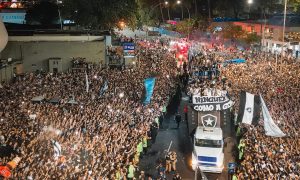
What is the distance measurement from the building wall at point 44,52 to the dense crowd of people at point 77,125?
7873 millimetres

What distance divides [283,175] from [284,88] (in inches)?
484

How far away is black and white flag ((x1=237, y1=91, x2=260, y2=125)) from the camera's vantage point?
15.7m

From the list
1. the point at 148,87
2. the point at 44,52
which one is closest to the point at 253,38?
the point at 44,52

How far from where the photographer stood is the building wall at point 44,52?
34688 millimetres

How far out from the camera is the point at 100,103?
21875mm

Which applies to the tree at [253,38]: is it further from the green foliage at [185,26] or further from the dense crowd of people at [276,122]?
the dense crowd of people at [276,122]

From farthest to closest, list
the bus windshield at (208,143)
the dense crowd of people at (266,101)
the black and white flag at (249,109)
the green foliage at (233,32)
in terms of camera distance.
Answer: the green foliage at (233,32), the bus windshield at (208,143), the black and white flag at (249,109), the dense crowd of people at (266,101)

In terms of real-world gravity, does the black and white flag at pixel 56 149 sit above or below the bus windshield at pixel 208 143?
above

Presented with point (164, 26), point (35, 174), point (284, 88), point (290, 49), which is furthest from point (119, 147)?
point (164, 26)

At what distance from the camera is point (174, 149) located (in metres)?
19.5

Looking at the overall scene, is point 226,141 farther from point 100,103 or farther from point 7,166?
point 7,166

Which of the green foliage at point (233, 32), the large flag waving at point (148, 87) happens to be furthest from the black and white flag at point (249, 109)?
the green foliage at point (233, 32)

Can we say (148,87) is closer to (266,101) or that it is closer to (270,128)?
(266,101)

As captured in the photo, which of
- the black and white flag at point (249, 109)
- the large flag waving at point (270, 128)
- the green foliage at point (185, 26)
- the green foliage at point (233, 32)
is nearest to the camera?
the black and white flag at point (249, 109)
